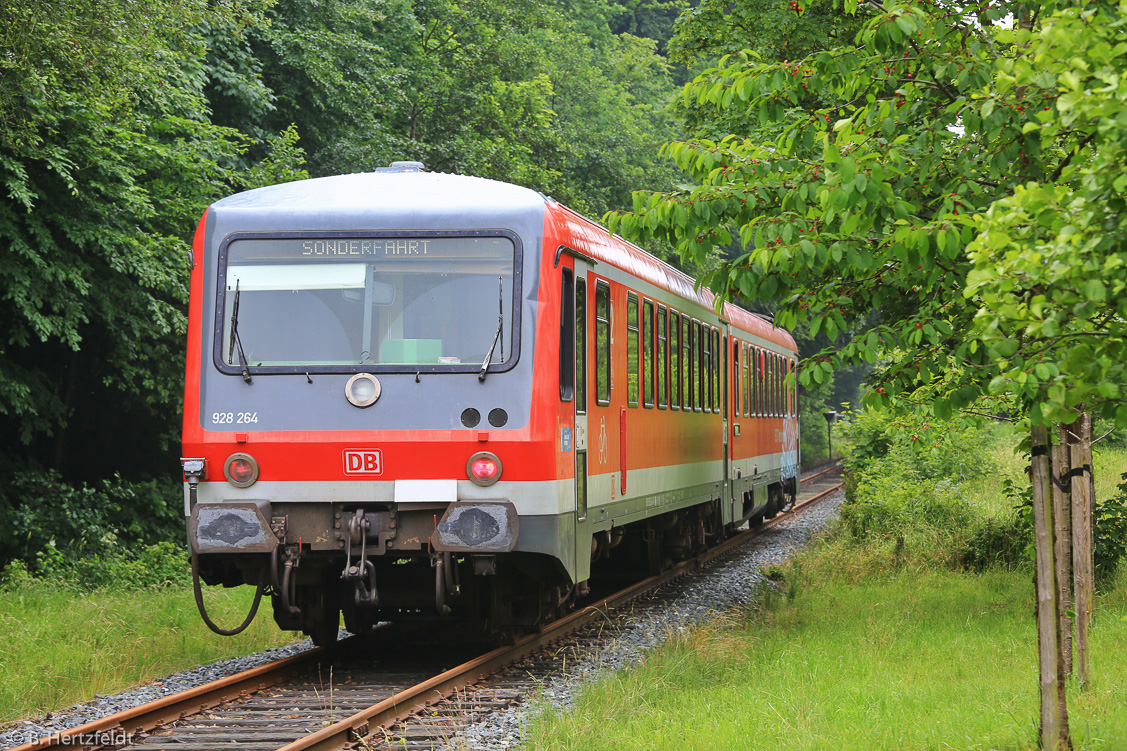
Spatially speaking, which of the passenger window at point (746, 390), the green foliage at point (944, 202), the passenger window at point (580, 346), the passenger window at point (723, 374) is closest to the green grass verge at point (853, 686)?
the green foliage at point (944, 202)

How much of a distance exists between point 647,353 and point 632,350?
634 mm

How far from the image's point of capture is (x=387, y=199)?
8.80 m

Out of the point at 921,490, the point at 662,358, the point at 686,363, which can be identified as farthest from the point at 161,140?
the point at 921,490

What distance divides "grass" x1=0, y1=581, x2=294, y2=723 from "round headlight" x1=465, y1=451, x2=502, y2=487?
9.04ft

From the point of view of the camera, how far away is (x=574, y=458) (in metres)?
8.98

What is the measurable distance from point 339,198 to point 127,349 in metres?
8.68

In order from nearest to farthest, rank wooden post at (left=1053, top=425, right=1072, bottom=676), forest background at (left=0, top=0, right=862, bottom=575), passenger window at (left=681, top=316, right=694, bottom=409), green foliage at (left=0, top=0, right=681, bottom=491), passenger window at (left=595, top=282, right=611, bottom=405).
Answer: wooden post at (left=1053, top=425, right=1072, bottom=676) < passenger window at (left=595, top=282, right=611, bottom=405) < passenger window at (left=681, top=316, right=694, bottom=409) < green foliage at (left=0, top=0, right=681, bottom=491) < forest background at (left=0, top=0, right=862, bottom=575)

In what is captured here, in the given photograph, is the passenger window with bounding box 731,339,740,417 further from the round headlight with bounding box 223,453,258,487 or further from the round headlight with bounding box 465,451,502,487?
the round headlight with bounding box 223,453,258,487

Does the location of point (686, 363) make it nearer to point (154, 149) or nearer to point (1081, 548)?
point (1081, 548)

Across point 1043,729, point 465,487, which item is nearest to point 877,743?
point 1043,729

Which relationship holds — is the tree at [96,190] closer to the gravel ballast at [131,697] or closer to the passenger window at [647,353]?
the gravel ballast at [131,697]

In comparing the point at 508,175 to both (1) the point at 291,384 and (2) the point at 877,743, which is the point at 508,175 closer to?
(1) the point at 291,384

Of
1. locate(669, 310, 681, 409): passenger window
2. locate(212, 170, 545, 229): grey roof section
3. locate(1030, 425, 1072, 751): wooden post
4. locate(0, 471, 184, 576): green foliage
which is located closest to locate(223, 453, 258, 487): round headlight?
locate(212, 170, 545, 229): grey roof section

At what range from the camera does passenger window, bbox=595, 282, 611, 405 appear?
987 centimetres
